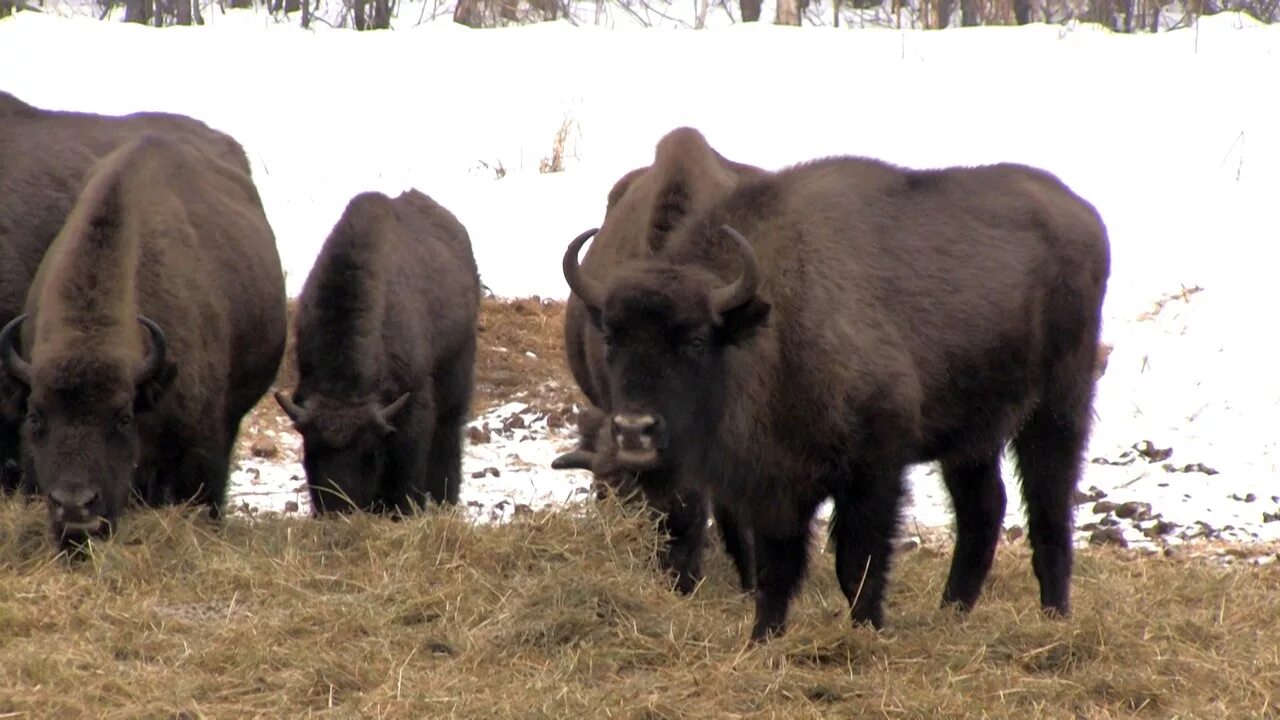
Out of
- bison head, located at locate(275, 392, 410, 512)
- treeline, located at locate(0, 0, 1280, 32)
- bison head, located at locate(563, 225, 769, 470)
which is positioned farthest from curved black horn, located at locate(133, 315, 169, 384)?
treeline, located at locate(0, 0, 1280, 32)

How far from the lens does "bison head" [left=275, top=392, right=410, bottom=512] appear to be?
9.23 m

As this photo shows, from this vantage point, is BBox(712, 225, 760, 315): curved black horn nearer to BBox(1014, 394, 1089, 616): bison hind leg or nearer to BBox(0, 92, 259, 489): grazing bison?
BBox(1014, 394, 1089, 616): bison hind leg

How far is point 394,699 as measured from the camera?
596cm

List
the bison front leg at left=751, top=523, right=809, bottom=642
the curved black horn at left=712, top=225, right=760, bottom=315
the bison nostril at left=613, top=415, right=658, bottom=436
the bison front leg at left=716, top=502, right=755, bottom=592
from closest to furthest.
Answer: the bison nostril at left=613, top=415, right=658, bottom=436
the curved black horn at left=712, top=225, right=760, bottom=315
the bison front leg at left=751, top=523, right=809, bottom=642
the bison front leg at left=716, top=502, right=755, bottom=592

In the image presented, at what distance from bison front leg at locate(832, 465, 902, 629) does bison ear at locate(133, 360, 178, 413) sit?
337 centimetres

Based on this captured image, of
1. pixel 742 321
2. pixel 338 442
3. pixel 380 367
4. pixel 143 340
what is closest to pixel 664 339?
pixel 742 321

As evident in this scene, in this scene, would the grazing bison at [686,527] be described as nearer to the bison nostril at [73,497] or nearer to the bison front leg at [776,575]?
the bison front leg at [776,575]

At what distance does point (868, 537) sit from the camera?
6.97m

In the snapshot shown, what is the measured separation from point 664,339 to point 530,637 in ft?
4.17

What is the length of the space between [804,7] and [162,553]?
20.6 m

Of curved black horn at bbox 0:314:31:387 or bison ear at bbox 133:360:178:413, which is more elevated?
curved black horn at bbox 0:314:31:387

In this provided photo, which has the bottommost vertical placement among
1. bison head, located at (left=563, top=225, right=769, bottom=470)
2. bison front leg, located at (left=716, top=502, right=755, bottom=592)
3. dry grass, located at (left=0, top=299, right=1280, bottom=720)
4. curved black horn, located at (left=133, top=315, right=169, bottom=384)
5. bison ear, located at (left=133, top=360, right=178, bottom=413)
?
bison front leg, located at (left=716, top=502, right=755, bottom=592)

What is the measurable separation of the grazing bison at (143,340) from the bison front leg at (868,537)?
11.0 feet

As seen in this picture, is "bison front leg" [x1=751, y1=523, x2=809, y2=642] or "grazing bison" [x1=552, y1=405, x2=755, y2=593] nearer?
"bison front leg" [x1=751, y1=523, x2=809, y2=642]
